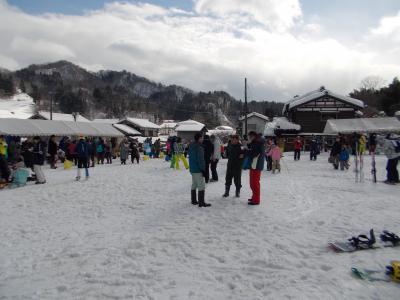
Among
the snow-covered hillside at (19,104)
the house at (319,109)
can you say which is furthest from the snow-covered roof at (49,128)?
the snow-covered hillside at (19,104)

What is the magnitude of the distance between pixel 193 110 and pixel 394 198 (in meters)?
132

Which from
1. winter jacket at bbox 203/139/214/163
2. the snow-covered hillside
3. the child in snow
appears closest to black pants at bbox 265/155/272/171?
the child in snow

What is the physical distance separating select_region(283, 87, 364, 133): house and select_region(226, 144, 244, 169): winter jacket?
101 ft

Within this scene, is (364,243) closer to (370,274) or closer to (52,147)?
(370,274)

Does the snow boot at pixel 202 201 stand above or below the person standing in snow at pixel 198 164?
below

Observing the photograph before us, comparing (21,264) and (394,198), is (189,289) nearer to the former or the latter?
(21,264)

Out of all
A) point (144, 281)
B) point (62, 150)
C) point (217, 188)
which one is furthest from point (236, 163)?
point (62, 150)

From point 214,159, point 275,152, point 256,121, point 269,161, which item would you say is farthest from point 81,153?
point 256,121

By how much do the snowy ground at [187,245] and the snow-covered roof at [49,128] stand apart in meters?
13.3

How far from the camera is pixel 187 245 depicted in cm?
545

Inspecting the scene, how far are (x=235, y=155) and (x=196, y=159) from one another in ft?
4.73

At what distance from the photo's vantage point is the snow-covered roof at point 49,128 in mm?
21267

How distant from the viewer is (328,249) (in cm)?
517

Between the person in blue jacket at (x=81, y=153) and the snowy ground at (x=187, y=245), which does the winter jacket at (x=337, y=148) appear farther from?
the person in blue jacket at (x=81, y=153)
